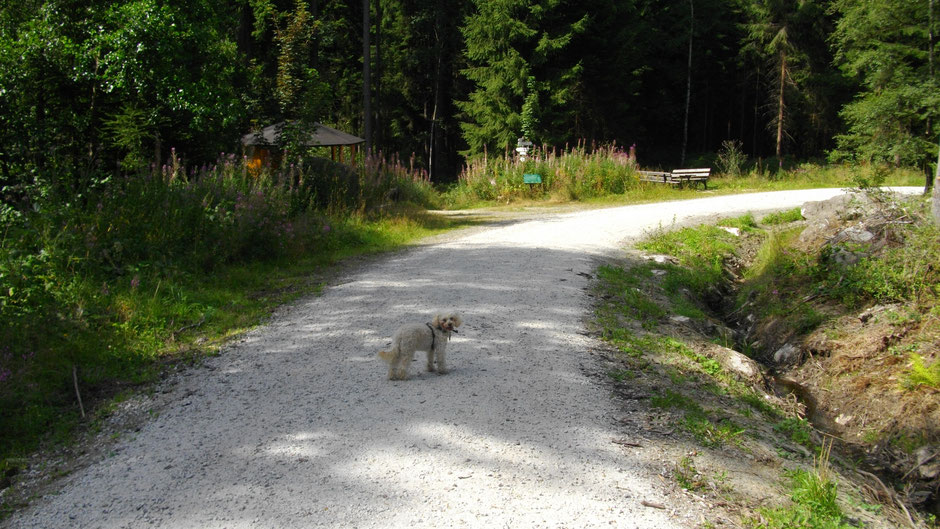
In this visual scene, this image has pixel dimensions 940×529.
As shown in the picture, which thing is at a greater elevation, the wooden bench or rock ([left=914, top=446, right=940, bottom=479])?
the wooden bench

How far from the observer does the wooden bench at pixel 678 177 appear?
23.1 m

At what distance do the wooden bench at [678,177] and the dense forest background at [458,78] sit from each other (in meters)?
4.60

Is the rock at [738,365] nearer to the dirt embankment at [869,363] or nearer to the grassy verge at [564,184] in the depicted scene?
the dirt embankment at [869,363]

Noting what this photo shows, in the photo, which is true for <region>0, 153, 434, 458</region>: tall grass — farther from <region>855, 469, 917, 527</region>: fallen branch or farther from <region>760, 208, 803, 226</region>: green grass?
<region>760, 208, 803, 226</region>: green grass

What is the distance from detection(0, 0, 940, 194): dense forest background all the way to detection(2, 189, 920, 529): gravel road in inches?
191

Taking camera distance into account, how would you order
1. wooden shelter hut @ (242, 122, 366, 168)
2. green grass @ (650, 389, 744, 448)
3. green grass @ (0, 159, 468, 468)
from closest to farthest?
green grass @ (650, 389, 744, 448)
green grass @ (0, 159, 468, 468)
wooden shelter hut @ (242, 122, 366, 168)

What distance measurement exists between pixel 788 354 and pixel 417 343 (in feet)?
18.9

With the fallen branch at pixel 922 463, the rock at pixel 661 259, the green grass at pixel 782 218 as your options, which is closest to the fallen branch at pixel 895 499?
the fallen branch at pixel 922 463

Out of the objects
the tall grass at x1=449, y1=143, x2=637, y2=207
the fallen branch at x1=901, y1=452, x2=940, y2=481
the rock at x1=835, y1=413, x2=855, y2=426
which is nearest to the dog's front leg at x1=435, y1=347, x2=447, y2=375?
the fallen branch at x1=901, y1=452, x2=940, y2=481

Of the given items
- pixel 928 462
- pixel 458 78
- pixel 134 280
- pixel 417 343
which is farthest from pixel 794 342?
pixel 458 78

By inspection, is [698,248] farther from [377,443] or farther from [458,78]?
[458,78]

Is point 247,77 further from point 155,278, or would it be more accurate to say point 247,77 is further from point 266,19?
point 266,19

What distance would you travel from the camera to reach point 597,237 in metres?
13.2

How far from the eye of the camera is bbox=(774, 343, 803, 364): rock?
8812mm
